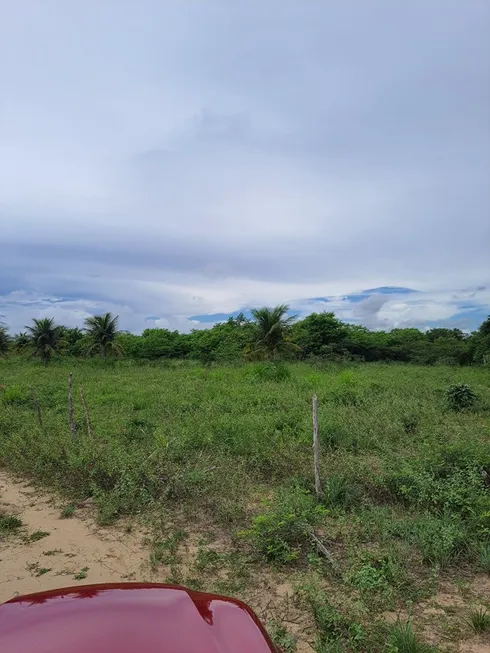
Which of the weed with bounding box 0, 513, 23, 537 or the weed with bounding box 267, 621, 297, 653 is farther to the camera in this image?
the weed with bounding box 0, 513, 23, 537

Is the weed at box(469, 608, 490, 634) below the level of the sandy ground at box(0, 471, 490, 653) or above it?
above

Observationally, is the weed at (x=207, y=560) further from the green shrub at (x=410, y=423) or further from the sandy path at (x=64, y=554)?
the green shrub at (x=410, y=423)

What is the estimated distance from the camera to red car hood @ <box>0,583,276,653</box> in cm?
154

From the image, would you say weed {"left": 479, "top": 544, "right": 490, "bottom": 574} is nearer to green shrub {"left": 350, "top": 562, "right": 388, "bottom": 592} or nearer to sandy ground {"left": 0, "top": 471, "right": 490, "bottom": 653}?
sandy ground {"left": 0, "top": 471, "right": 490, "bottom": 653}

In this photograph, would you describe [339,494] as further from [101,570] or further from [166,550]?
[101,570]

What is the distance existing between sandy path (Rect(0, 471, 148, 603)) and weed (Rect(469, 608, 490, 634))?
2660mm

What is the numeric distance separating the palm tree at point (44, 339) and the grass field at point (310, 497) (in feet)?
71.1

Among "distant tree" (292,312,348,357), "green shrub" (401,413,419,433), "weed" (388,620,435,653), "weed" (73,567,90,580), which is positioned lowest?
"weed" (73,567,90,580)

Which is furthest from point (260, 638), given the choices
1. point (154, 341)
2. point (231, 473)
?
point (154, 341)

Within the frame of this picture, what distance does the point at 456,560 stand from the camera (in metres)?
3.93

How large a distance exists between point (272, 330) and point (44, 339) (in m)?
16.8

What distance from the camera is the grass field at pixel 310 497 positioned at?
3.31m

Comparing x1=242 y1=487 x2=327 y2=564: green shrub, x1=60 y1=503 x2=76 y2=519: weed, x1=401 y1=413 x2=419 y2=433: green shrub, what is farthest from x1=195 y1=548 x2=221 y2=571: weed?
x1=401 y1=413 x2=419 y2=433: green shrub

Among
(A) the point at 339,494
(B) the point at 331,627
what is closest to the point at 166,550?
(B) the point at 331,627
